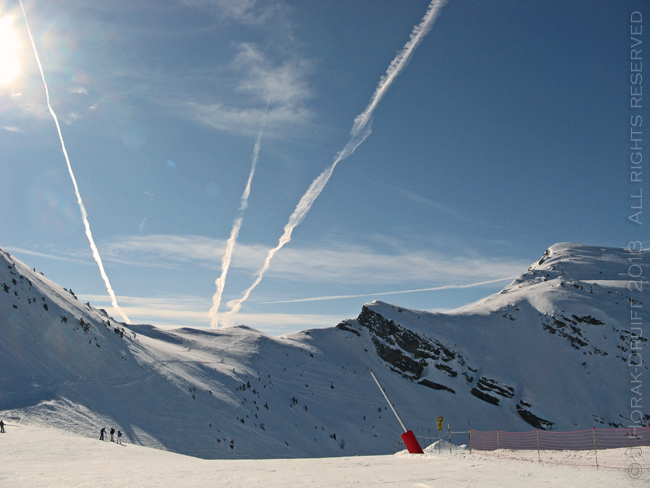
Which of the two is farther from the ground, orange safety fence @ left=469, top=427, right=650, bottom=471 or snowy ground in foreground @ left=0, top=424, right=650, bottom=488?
snowy ground in foreground @ left=0, top=424, right=650, bottom=488

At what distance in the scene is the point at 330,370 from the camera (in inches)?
2197

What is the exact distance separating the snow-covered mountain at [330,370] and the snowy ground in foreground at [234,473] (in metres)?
7.10

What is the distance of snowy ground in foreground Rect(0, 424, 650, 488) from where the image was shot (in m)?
10.5

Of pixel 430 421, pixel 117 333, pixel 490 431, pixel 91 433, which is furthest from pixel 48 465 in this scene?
pixel 490 431

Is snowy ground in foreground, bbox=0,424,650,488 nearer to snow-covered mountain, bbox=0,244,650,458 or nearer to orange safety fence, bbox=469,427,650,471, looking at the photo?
orange safety fence, bbox=469,427,650,471

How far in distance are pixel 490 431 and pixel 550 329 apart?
113 feet

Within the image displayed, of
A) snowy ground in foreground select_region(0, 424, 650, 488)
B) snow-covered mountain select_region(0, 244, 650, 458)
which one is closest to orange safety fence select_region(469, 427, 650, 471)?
snowy ground in foreground select_region(0, 424, 650, 488)

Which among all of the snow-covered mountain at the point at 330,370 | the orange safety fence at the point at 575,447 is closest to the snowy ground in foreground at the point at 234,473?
the orange safety fence at the point at 575,447

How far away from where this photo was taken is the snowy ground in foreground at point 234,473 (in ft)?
34.6

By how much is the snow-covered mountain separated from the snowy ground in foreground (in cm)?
710

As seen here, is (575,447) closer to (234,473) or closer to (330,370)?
(330,370)

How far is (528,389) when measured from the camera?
64375 mm

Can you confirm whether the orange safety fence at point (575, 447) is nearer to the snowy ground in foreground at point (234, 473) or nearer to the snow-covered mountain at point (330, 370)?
the snowy ground in foreground at point (234, 473)

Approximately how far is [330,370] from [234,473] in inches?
1751
